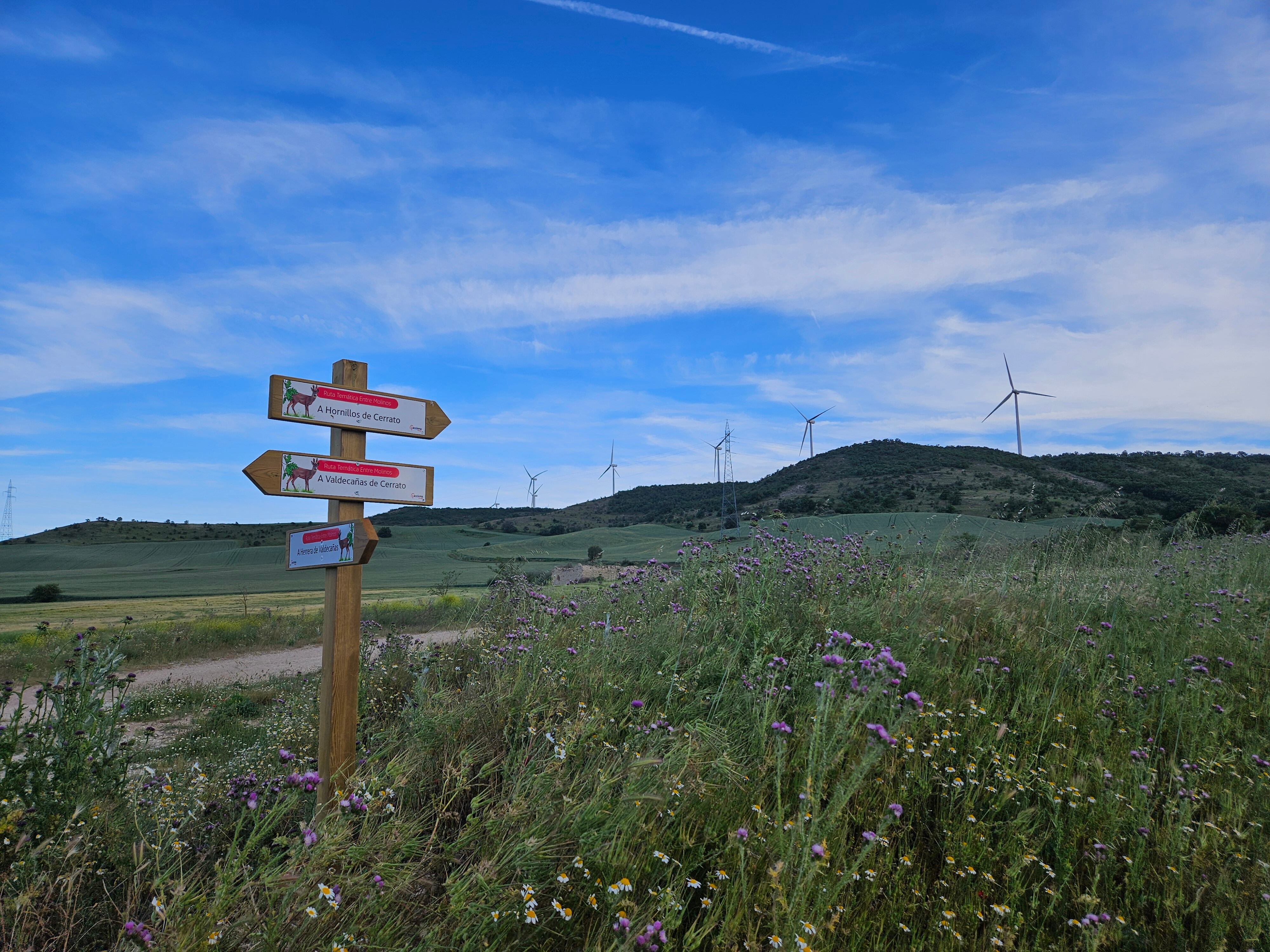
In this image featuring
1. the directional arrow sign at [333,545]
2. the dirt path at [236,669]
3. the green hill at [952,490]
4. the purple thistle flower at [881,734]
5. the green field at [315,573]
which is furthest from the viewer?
the green hill at [952,490]

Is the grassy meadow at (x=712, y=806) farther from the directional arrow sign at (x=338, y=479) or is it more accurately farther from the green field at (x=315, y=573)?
the green field at (x=315, y=573)

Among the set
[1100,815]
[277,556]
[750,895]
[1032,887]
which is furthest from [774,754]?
[277,556]

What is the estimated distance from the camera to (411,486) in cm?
504

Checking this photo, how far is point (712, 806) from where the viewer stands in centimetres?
331

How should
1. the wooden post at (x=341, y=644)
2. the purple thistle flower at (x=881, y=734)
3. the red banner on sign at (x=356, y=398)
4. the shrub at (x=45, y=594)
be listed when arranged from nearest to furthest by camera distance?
the purple thistle flower at (x=881, y=734), the wooden post at (x=341, y=644), the red banner on sign at (x=356, y=398), the shrub at (x=45, y=594)

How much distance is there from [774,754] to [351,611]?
9.93ft

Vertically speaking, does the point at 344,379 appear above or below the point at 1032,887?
above

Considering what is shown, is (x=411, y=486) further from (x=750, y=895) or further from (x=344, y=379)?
(x=750, y=895)

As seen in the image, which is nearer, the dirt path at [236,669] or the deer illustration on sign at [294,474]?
the deer illustration on sign at [294,474]

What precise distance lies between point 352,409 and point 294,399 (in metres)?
0.38

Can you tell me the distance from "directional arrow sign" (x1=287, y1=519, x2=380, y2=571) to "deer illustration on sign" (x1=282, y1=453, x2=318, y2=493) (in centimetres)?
31

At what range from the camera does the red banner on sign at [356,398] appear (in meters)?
4.75

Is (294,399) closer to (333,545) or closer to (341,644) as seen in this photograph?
(333,545)

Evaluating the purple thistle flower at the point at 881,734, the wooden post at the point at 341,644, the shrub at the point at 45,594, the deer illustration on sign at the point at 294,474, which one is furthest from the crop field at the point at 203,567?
the purple thistle flower at the point at 881,734
